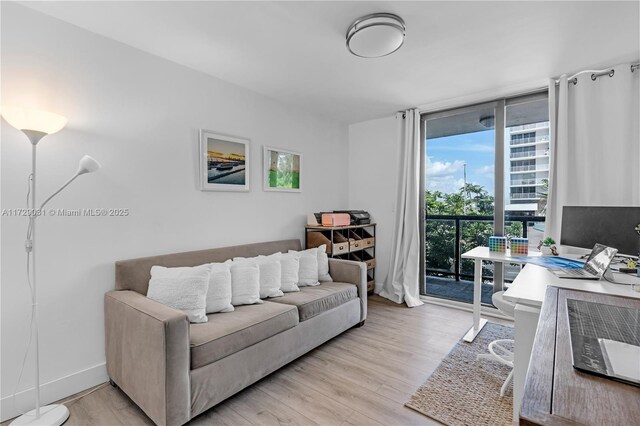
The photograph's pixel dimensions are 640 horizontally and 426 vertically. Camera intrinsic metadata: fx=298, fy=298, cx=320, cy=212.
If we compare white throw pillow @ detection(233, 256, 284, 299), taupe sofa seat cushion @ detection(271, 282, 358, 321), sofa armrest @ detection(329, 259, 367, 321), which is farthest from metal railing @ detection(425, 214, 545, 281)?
white throw pillow @ detection(233, 256, 284, 299)

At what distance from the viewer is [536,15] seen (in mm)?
1887

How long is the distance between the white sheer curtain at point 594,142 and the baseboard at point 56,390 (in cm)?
389

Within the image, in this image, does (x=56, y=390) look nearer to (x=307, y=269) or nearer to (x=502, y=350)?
(x=307, y=269)

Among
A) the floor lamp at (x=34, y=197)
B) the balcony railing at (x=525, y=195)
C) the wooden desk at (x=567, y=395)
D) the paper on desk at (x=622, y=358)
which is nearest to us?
the wooden desk at (x=567, y=395)

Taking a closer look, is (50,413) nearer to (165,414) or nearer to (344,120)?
(165,414)

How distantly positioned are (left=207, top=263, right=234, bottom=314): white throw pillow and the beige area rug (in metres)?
1.35

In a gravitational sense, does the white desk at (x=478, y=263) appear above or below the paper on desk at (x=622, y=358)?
below

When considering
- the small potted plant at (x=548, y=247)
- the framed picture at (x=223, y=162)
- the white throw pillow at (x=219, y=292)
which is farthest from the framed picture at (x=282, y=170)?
the small potted plant at (x=548, y=247)

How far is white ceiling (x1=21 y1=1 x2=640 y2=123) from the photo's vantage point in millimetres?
1822

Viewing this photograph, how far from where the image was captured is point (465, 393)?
76.3 inches

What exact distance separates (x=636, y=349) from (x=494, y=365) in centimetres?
184

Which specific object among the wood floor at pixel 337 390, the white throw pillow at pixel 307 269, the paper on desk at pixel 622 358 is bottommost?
the wood floor at pixel 337 390

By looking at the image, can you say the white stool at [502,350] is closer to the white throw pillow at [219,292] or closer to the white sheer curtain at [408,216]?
the white sheer curtain at [408,216]

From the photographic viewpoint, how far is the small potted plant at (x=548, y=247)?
2.53 m
